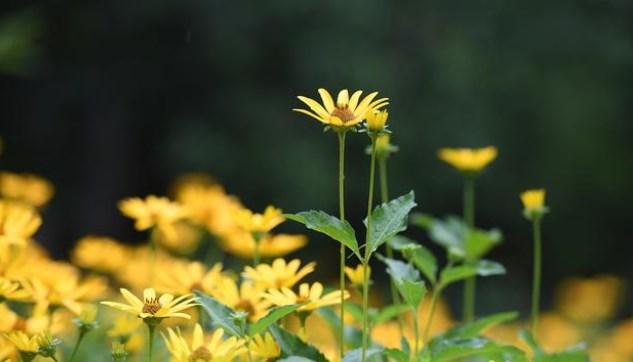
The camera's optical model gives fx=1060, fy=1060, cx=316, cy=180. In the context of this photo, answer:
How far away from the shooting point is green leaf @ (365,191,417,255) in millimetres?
1108

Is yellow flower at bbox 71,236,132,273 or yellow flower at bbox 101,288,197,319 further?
yellow flower at bbox 71,236,132,273

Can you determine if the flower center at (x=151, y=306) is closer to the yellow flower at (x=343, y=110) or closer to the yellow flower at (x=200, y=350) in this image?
the yellow flower at (x=200, y=350)

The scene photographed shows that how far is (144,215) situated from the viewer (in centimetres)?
154

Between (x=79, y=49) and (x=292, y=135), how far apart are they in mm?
1514

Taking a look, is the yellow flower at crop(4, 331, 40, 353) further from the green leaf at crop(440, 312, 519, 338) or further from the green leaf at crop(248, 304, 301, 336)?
the green leaf at crop(440, 312, 519, 338)

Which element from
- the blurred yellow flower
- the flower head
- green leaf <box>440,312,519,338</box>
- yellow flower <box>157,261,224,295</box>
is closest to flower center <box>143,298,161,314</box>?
yellow flower <box>157,261,224,295</box>

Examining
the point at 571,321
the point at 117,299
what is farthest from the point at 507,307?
the point at 117,299

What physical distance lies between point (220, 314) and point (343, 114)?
25cm

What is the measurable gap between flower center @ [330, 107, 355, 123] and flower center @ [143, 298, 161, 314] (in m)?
0.27

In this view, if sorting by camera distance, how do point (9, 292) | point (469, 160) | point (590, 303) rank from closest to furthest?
1. point (9, 292)
2. point (469, 160)
3. point (590, 303)

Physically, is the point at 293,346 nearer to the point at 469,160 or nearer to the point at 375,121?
the point at 375,121

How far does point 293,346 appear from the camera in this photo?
1.17 metres

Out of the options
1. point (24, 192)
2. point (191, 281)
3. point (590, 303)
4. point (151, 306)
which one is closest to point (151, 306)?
point (151, 306)

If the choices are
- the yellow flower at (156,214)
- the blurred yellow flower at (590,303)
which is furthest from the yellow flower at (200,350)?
the blurred yellow flower at (590,303)
